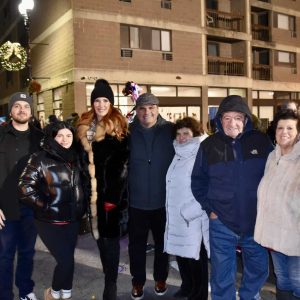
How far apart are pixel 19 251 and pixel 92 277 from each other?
120cm

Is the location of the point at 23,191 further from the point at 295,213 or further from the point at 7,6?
the point at 7,6

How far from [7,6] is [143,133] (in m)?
29.0

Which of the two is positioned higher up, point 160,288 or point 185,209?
point 185,209

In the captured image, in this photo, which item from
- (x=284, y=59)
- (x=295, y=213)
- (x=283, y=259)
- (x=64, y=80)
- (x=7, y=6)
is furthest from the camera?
(x=7, y=6)

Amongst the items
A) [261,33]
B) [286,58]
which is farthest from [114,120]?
[286,58]

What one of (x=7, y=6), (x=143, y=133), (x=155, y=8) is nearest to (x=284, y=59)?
(x=155, y=8)

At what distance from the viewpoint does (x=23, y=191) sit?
3.60 metres

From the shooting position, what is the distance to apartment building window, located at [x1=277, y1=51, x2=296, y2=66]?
85.7ft

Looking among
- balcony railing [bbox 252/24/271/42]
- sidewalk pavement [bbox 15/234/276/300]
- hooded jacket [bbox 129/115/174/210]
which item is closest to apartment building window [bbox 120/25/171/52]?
balcony railing [bbox 252/24/271/42]

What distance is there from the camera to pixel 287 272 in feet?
10.8

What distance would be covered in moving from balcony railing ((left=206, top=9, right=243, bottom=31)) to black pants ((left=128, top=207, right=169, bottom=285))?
→ 19955mm

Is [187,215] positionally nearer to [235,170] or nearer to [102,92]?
[235,170]

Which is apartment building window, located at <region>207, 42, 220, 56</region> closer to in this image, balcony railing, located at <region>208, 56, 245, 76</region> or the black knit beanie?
balcony railing, located at <region>208, 56, 245, 76</region>

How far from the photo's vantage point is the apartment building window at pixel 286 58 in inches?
1028
